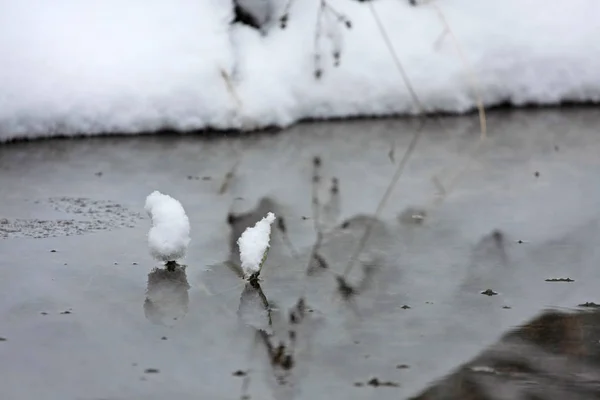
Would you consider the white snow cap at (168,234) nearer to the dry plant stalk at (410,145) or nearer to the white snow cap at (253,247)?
the white snow cap at (253,247)

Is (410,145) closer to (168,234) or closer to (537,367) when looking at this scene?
(168,234)

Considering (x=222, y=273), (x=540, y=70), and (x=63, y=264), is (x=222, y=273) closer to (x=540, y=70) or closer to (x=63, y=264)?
(x=63, y=264)

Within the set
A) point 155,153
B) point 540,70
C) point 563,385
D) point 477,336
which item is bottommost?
point 563,385

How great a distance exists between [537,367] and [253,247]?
73 centimetres

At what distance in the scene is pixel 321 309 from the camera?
200 centimetres

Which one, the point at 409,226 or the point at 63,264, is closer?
the point at 63,264

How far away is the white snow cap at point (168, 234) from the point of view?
224 centimetres

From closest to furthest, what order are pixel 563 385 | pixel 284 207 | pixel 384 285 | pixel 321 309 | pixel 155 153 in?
pixel 563 385
pixel 321 309
pixel 384 285
pixel 284 207
pixel 155 153

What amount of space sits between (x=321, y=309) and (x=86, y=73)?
2.40 meters

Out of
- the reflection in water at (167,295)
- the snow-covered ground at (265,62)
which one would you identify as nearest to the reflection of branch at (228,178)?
the snow-covered ground at (265,62)

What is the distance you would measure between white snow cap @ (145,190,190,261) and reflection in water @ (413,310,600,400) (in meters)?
0.81

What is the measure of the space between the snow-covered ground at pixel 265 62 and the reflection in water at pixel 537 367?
2.31m

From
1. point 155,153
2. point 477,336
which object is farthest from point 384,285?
point 155,153

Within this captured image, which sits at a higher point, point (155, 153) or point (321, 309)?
point (155, 153)
